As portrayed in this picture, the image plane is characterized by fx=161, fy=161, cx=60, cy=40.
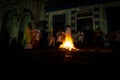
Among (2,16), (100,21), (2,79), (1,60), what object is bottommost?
(2,79)

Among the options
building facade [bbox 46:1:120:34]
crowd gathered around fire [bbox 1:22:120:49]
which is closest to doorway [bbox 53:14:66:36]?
building facade [bbox 46:1:120:34]

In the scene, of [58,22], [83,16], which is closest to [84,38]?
[83,16]

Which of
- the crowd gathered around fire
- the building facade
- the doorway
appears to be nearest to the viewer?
the crowd gathered around fire

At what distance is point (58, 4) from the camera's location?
15.4 metres

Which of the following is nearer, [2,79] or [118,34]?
[2,79]

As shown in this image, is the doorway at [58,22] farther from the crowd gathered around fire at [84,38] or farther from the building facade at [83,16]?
the crowd gathered around fire at [84,38]

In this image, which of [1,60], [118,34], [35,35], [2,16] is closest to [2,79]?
[1,60]

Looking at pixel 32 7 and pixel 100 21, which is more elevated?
pixel 32 7

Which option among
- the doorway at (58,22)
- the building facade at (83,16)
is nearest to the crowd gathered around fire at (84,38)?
the building facade at (83,16)

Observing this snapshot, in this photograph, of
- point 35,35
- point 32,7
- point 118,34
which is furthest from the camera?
point 32,7

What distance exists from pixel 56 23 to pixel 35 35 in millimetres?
4133

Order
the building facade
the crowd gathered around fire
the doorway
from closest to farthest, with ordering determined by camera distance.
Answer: the crowd gathered around fire < the building facade < the doorway

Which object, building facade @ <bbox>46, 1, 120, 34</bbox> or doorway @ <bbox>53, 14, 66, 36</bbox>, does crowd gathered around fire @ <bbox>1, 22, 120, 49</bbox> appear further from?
doorway @ <bbox>53, 14, 66, 36</bbox>

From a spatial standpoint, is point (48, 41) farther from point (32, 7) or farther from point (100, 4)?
point (100, 4)
